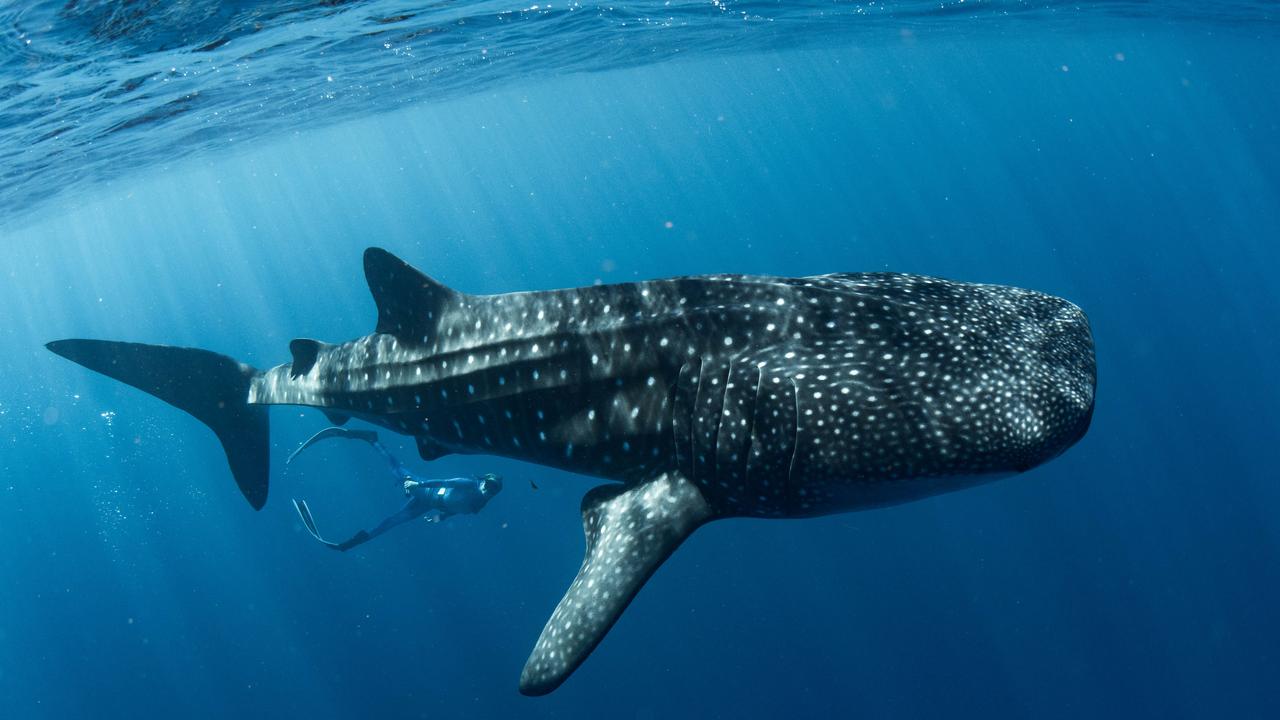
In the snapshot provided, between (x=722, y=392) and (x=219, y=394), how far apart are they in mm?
6073

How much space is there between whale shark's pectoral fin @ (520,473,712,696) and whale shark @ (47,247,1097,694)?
0.04ft

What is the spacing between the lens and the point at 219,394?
746 cm

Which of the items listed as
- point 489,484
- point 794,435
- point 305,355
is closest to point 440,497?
point 489,484

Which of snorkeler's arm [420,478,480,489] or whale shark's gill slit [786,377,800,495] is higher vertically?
whale shark's gill slit [786,377,800,495]

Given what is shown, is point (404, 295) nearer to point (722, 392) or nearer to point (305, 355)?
point (305, 355)

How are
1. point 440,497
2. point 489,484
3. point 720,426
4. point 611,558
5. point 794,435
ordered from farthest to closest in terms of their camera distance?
1. point 440,497
2. point 489,484
3. point 720,426
4. point 611,558
5. point 794,435

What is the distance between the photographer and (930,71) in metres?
73.4

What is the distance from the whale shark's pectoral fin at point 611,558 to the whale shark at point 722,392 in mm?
12

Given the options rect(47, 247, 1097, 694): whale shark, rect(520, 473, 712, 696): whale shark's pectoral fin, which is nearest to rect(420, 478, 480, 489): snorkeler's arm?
rect(47, 247, 1097, 694): whale shark

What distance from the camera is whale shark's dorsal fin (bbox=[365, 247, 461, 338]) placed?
5352 millimetres

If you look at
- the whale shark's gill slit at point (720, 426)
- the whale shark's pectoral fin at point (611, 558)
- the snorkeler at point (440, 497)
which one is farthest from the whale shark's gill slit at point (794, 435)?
the snorkeler at point (440, 497)

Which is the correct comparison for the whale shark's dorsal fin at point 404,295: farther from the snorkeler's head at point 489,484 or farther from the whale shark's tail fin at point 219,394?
the snorkeler's head at point 489,484

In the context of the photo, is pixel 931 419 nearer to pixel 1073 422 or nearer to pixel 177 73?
pixel 1073 422

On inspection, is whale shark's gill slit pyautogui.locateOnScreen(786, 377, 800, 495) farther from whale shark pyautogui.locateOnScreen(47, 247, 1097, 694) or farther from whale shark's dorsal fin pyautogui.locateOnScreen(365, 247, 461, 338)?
whale shark's dorsal fin pyautogui.locateOnScreen(365, 247, 461, 338)
